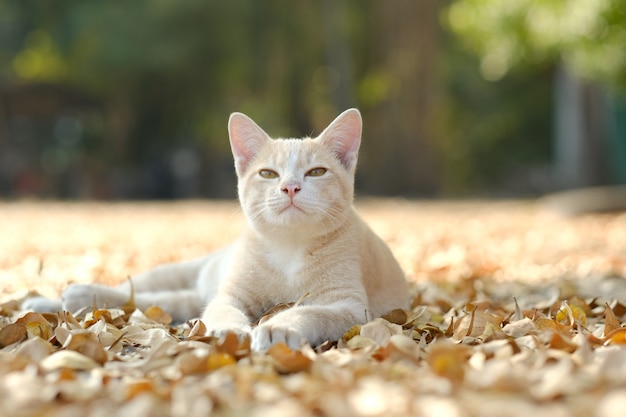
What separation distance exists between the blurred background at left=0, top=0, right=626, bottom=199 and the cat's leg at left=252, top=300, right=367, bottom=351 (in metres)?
11.0

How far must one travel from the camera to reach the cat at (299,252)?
11.4 feet

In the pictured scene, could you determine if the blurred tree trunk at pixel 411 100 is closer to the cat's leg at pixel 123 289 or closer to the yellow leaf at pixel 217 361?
the cat's leg at pixel 123 289

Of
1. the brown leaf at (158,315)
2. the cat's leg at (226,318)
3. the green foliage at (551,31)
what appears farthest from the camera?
the green foliage at (551,31)

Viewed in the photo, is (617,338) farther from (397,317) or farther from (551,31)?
(551,31)

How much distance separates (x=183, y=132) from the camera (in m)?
26.8

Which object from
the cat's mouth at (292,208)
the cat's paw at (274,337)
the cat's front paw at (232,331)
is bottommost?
the cat's front paw at (232,331)

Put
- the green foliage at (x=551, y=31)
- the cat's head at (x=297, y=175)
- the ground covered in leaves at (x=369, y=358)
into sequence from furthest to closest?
the green foliage at (x=551, y=31) → the cat's head at (x=297, y=175) → the ground covered in leaves at (x=369, y=358)

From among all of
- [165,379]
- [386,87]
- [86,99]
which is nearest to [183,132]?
[86,99]

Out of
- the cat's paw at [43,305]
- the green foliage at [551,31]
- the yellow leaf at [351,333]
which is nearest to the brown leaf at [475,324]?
the yellow leaf at [351,333]

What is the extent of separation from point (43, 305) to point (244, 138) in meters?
1.33

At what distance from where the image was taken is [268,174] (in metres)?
3.71

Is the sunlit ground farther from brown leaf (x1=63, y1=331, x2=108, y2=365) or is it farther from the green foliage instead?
the green foliage

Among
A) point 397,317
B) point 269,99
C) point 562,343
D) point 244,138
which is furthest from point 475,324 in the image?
point 269,99

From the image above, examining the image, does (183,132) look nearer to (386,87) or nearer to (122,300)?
(386,87)
